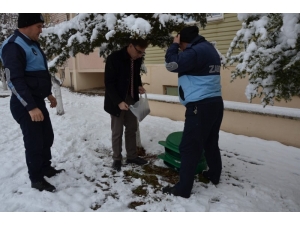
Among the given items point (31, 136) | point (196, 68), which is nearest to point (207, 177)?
point (196, 68)

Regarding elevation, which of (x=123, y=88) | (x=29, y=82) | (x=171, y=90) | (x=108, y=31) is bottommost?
(x=171, y=90)

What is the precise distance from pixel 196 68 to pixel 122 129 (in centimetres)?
152

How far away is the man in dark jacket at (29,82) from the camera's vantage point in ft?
8.20

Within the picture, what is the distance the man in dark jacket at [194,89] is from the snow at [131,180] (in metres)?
0.43

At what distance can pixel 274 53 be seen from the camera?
7.03ft

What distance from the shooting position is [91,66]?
13523 millimetres

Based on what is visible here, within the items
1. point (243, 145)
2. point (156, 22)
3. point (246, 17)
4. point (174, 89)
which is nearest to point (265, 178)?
point (243, 145)

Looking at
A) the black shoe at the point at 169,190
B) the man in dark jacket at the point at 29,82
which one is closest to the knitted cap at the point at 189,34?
the man in dark jacket at the point at 29,82

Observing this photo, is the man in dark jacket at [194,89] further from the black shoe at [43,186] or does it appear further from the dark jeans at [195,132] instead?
the black shoe at [43,186]

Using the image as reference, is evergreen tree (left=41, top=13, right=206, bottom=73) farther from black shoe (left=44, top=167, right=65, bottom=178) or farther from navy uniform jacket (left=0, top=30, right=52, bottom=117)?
black shoe (left=44, top=167, right=65, bottom=178)

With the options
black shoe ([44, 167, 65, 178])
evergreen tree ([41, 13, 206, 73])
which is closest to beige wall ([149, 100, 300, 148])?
evergreen tree ([41, 13, 206, 73])

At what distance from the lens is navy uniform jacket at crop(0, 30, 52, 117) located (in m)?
2.49

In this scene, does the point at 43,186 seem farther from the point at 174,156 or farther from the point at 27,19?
the point at 27,19

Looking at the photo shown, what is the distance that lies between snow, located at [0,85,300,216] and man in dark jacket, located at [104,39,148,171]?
49 cm
